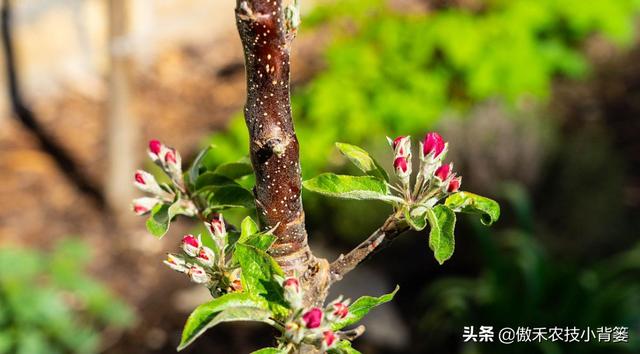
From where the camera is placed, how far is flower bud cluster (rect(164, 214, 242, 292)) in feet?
2.62

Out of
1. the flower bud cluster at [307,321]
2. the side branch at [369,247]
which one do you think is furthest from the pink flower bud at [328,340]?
the side branch at [369,247]

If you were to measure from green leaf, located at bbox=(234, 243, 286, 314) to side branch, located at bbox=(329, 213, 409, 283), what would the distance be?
0.07m

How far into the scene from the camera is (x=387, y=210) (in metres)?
3.54

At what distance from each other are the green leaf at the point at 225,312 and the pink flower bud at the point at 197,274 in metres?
0.05

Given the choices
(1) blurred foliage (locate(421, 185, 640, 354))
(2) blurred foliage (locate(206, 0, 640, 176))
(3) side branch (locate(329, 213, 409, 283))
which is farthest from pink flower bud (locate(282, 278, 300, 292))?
(2) blurred foliage (locate(206, 0, 640, 176))

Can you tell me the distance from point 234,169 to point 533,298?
2.15 meters

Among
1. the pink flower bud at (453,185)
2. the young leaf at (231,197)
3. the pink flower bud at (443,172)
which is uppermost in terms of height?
the pink flower bud at (453,185)

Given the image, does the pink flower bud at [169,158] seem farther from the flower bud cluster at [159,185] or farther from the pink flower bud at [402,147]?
the pink flower bud at [402,147]

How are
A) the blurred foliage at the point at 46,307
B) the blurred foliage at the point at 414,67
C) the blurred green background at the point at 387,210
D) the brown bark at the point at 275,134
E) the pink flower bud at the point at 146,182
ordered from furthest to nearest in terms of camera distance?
the blurred foliage at the point at 414,67, the blurred green background at the point at 387,210, the blurred foliage at the point at 46,307, the pink flower bud at the point at 146,182, the brown bark at the point at 275,134

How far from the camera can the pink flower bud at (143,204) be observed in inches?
35.6

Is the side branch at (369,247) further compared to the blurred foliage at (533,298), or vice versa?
the blurred foliage at (533,298)

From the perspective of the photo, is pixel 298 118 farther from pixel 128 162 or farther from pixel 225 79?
pixel 225 79

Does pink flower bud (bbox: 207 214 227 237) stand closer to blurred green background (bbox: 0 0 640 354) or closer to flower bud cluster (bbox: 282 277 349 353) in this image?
flower bud cluster (bbox: 282 277 349 353)

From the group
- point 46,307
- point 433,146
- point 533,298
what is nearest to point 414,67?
point 533,298
